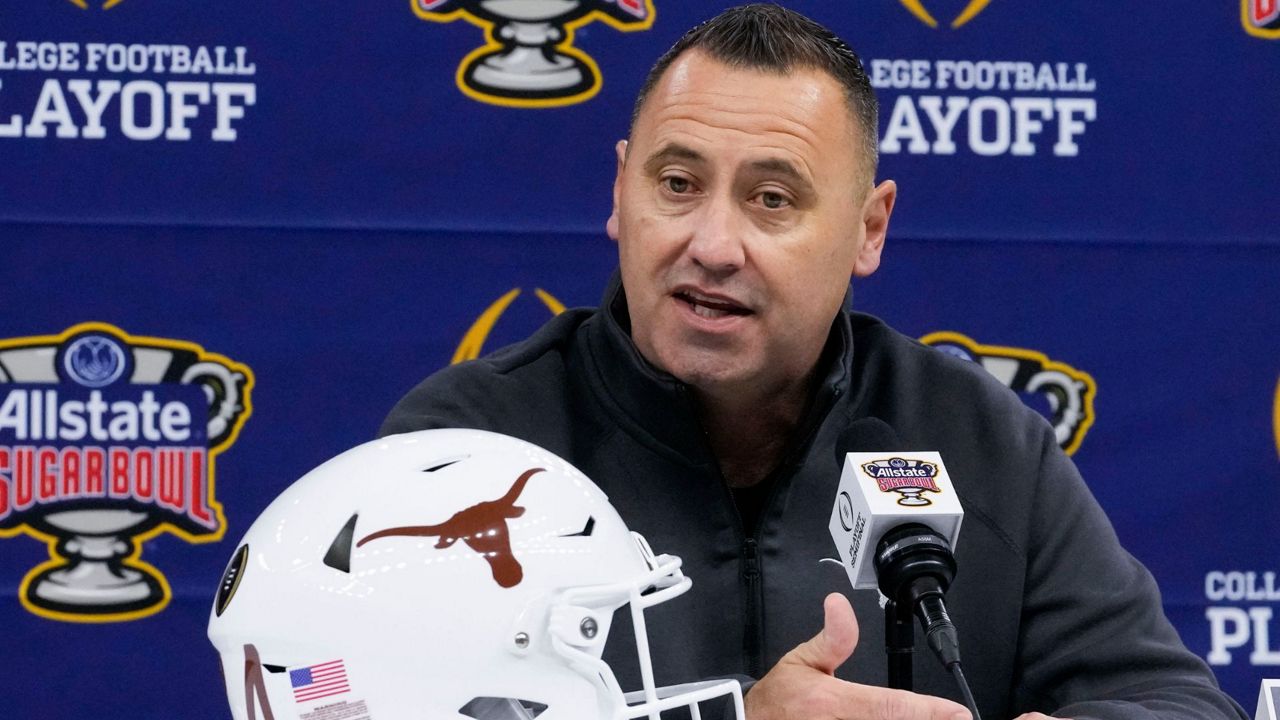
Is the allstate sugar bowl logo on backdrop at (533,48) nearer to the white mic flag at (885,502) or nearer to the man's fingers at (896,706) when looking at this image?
the white mic flag at (885,502)

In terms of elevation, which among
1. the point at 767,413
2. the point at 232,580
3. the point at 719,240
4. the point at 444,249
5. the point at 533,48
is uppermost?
the point at 533,48

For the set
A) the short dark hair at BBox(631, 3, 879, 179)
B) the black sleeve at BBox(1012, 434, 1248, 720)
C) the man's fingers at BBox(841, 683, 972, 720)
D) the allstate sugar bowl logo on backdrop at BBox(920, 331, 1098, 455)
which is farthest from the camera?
the allstate sugar bowl logo on backdrop at BBox(920, 331, 1098, 455)

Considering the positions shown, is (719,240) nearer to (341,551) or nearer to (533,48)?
(341,551)

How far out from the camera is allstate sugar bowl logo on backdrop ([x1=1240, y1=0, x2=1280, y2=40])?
225 cm

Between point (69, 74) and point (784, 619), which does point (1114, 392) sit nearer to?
point (784, 619)

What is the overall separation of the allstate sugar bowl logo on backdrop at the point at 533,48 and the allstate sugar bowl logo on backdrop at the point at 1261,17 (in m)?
0.94

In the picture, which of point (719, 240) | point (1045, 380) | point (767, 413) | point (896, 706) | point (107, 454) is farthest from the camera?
point (1045, 380)

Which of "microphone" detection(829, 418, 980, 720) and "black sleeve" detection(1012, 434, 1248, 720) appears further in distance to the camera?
"black sleeve" detection(1012, 434, 1248, 720)

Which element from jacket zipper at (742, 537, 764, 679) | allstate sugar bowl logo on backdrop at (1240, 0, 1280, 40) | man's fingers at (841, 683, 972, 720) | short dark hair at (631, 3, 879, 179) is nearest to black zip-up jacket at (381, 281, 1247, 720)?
jacket zipper at (742, 537, 764, 679)

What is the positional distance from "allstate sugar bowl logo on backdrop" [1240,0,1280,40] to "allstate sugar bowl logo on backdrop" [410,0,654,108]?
935 millimetres

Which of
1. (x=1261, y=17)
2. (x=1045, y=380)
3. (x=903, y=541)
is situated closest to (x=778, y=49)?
(x=903, y=541)

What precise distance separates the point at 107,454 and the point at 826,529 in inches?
46.9

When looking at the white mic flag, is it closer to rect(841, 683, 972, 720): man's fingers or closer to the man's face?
rect(841, 683, 972, 720): man's fingers

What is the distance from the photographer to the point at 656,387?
1.41 meters
